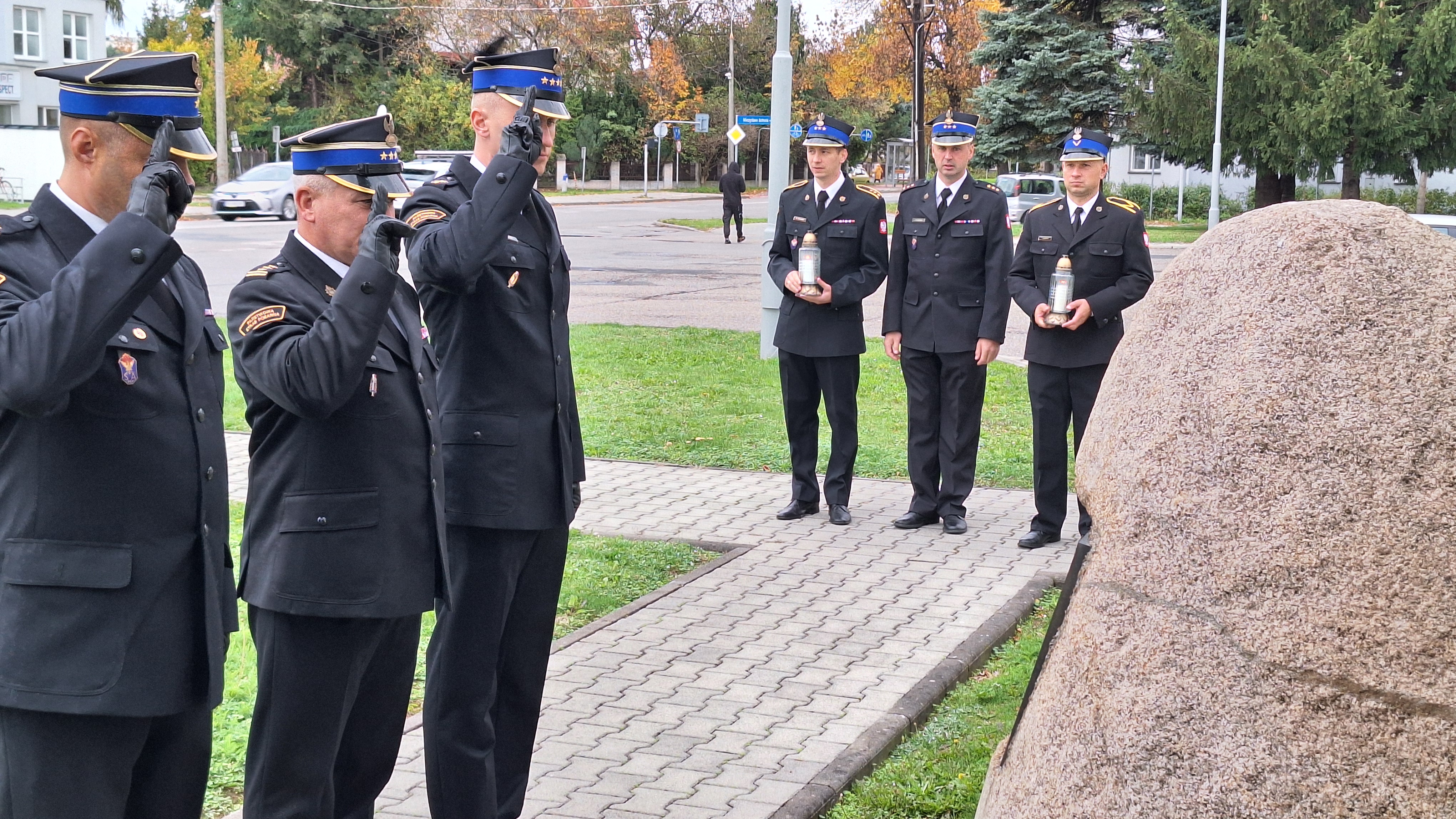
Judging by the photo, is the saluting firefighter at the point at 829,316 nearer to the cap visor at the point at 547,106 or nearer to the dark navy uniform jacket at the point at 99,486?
the cap visor at the point at 547,106

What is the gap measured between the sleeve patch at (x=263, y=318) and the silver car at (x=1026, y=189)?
34.1 m

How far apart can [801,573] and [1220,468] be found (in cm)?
442

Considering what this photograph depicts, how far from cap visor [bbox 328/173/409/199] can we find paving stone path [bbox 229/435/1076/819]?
200 cm

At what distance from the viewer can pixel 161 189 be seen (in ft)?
8.61

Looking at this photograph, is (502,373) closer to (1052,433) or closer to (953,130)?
(1052,433)

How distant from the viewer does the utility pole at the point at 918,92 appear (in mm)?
45531

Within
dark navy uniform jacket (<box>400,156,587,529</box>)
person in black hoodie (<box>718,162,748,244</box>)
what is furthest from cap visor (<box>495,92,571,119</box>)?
person in black hoodie (<box>718,162,748,244</box>)

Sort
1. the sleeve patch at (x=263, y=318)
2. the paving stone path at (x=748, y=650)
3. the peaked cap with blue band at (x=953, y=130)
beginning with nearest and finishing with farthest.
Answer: the sleeve patch at (x=263, y=318), the paving stone path at (x=748, y=650), the peaked cap with blue band at (x=953, y=130)

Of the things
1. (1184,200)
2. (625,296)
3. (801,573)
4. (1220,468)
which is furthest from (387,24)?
(1220,468)

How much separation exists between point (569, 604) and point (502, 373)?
286cm

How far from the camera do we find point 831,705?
523cm

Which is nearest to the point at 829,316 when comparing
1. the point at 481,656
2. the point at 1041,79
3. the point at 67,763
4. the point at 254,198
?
the point at 481,656

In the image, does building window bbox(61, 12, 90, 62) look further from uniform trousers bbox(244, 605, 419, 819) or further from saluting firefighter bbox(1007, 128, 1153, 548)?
uniform trousers bbox(244, 605, 419, 819)

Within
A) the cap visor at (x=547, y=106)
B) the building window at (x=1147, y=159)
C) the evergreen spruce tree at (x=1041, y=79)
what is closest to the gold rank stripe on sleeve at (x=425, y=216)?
the cap visor at (x=547, y=106)
